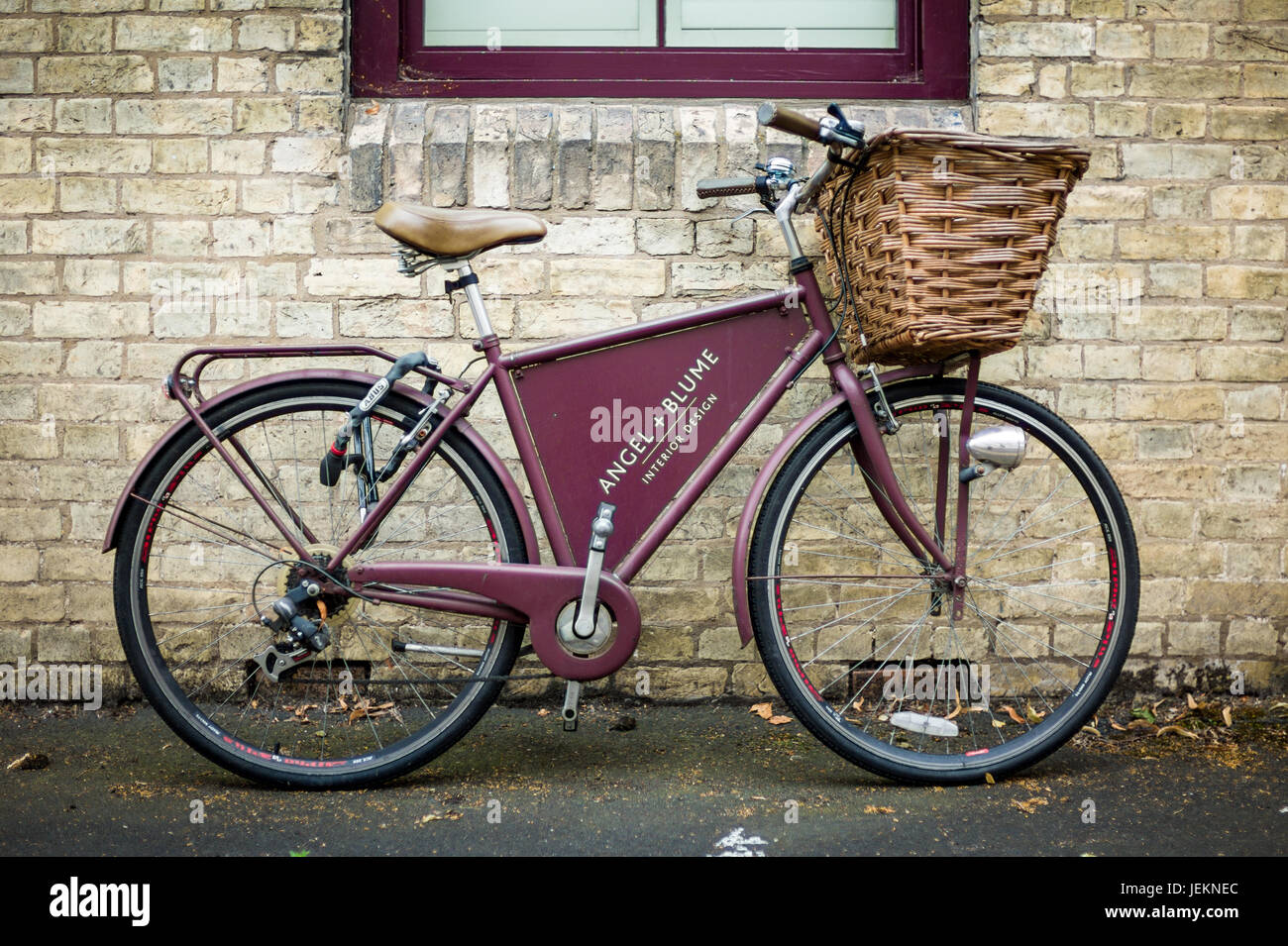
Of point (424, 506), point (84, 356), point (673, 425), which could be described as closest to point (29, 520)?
point (84, 356)

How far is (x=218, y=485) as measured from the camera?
133 inches

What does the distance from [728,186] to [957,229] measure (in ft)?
1.94

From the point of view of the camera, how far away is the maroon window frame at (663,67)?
3.47 metres

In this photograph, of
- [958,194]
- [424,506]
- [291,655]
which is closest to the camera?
[958,194]

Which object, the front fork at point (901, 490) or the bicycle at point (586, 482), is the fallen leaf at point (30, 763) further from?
the front fork at point (901, 490)

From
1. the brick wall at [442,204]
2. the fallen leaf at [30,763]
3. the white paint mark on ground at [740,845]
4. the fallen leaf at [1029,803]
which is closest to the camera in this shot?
the white paint mark on ground at [740,845]

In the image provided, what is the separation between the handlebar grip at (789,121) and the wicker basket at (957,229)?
0.48ft

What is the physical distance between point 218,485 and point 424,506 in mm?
630

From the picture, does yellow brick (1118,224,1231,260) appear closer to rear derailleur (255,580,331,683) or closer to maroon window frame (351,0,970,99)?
maroon window frame (351,0,970,99)

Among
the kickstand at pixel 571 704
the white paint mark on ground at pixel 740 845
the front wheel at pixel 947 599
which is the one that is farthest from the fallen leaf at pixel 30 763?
the front wheel at pixel 947 599

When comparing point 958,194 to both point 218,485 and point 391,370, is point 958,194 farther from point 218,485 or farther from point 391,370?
→ point 218,485

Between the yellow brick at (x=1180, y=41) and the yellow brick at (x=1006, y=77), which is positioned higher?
the yellow brick at (x=1180, y=41)

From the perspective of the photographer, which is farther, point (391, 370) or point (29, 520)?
point (29, 520)

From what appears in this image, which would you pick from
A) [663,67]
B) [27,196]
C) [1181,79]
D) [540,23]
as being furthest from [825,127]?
[27,196]
